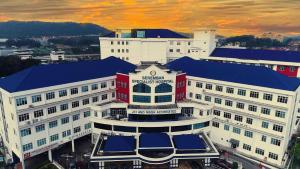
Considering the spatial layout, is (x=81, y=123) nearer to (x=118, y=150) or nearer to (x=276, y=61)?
(x=118, y=150)

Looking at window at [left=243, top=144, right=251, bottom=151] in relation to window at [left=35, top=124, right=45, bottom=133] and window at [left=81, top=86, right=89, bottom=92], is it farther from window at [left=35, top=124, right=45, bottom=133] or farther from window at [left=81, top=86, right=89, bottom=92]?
window at [left=35, top=124, right=45, bottom=133]

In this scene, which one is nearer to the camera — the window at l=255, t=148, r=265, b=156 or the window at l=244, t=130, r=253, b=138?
the window at l=255, t=148, r=265, b=156

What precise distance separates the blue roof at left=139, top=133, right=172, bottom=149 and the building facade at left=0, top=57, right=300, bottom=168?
0.21 m

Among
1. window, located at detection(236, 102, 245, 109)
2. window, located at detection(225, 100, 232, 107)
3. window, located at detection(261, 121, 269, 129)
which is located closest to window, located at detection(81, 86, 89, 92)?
window, located at detection(225, 100, 232, 107)

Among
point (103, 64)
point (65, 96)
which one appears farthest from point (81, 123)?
point (103, 64)

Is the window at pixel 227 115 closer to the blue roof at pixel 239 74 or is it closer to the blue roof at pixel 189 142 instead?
the blue roof at pixel 239 74

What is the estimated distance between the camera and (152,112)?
5294 cm

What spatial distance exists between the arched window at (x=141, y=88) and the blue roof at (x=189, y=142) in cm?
1265

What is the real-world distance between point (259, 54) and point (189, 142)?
46399 millimetres

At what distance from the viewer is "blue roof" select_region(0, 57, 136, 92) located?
46750 mm

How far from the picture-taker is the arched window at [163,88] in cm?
5528

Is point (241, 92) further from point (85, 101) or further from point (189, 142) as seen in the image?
point (85, 101)

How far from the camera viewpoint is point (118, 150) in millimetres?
46250

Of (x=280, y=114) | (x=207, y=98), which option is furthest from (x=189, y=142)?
(x=280, y=114)
